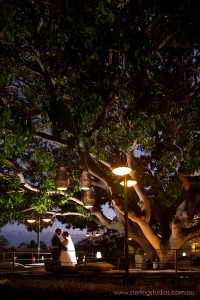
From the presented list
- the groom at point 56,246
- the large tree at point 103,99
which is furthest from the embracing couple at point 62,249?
the large tree at point 103,99

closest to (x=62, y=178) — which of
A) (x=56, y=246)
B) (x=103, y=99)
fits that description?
(x=103, y=99)

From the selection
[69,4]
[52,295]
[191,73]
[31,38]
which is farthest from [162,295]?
[191,73]

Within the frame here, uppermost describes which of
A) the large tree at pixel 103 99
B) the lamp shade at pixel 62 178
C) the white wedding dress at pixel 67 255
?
the large tree at pixel 103 99

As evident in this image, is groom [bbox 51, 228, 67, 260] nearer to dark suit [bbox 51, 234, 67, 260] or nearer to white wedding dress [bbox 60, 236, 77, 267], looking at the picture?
dark suit [bbox 51, 234, 67, 260]

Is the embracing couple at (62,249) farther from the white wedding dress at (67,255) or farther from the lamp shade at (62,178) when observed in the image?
the lamp shade at (62,178)

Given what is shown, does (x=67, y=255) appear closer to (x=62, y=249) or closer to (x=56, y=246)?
(x=62, y=249)

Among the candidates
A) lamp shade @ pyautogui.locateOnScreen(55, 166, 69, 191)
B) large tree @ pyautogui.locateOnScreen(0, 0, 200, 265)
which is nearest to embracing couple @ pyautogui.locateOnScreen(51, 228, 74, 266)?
large tree @ pyautogui.locateOnScreen(0, 0, 200, 265)

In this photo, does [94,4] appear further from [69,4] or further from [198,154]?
[198,154]

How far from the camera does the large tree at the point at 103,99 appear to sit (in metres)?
8.20

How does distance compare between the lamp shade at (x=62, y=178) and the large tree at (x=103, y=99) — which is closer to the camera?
the large tree at (x=103, y=99)

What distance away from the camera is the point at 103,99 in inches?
382

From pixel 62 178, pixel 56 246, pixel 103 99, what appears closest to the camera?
pixel 103 99

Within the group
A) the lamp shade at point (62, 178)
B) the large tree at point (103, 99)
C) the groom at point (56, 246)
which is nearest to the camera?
the large tree at point (103, 99)

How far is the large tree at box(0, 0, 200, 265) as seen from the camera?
8203mm
